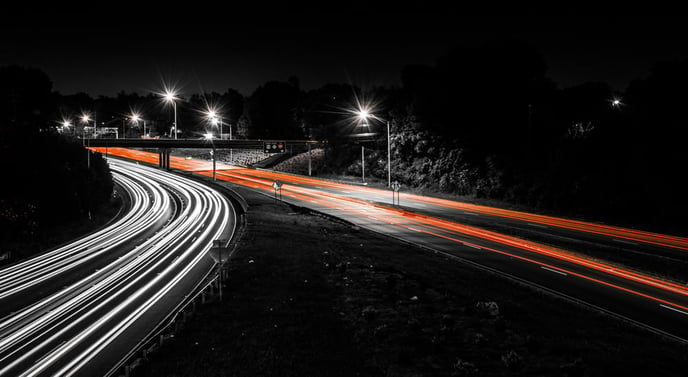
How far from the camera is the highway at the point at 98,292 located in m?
11.7

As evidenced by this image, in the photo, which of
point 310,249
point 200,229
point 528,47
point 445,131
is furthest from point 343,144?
point 310,249

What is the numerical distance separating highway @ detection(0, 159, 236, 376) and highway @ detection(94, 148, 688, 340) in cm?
1488

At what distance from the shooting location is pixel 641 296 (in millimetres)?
16469

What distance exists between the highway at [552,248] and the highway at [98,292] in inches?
586

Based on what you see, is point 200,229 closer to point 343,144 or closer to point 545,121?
point 545,121

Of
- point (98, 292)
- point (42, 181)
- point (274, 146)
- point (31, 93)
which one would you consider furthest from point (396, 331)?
point (31, 93)

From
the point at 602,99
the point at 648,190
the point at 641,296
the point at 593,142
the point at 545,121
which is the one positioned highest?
the point at 602,99

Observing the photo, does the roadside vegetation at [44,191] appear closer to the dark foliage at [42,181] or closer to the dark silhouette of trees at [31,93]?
the dark foliage at [42,181]

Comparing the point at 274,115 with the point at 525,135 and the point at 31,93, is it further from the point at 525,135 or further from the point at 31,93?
the point at 525,135

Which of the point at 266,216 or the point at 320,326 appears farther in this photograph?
the point at 266,216

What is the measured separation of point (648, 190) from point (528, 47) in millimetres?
31341

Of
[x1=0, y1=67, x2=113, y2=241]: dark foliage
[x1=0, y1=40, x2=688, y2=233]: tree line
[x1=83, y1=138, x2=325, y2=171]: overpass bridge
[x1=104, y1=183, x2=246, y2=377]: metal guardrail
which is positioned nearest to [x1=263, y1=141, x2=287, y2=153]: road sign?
[x1=83, y1=138, x2=325, y2=171]: overpass bridge

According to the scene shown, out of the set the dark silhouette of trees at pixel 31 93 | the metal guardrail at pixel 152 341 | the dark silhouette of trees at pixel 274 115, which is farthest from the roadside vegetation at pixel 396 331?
the dark silhouette of trees at pixel 274 115

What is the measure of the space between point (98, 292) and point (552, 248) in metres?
25.4
